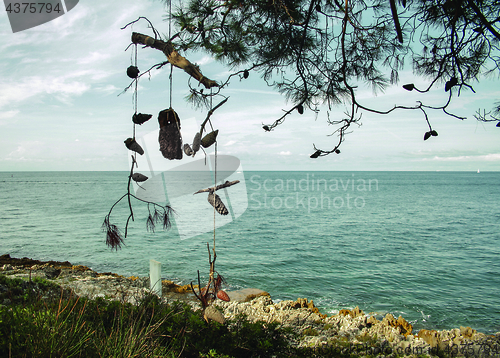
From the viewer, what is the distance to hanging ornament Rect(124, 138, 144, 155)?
3.95ft

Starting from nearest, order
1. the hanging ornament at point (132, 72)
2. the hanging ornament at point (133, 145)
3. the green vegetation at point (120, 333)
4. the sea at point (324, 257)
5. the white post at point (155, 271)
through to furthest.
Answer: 1. the hanging ornament at point (133, 145)
2. the hanging ornament at point (132, 72)
3. the green vegetation at point (120, 333)
4. the white post at point (155, 271)
5. the sea at point (324, 257)

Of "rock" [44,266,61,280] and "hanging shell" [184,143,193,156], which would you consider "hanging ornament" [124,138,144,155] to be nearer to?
"hanging shell" [184,143,193,156]

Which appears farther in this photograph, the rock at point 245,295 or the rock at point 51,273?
the rock at point 51,273

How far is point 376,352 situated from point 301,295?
192 inches

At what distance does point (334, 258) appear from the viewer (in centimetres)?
1298

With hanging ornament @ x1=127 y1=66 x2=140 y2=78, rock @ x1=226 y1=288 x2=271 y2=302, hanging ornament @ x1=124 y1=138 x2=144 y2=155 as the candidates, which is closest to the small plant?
rock @ x1=226 y1=288 x2=271 y2=302

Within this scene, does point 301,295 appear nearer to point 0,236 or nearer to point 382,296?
point 382,296

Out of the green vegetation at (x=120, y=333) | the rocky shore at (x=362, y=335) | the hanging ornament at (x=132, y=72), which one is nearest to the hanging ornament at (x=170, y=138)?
the hanging ornament at (x=132, y=72)

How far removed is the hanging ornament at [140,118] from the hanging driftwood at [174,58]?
14.8 inches

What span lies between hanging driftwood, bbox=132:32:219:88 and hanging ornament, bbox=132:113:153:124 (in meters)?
0.38

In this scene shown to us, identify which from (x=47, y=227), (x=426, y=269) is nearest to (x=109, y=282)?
(x=426, y=269)

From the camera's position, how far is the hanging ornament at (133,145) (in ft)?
3.95

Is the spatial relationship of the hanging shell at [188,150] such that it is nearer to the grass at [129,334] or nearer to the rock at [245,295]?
the grass at [129,334]

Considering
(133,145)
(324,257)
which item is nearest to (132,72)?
(133,145)
